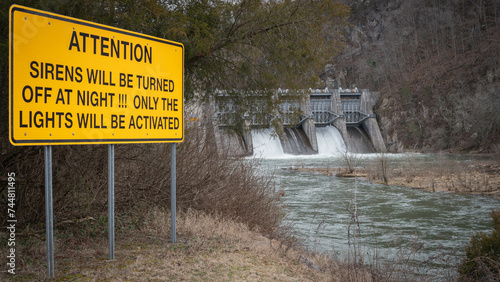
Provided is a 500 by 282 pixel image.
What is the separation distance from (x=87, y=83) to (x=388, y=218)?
33.6ft

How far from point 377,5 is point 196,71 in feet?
249

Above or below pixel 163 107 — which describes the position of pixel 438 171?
below

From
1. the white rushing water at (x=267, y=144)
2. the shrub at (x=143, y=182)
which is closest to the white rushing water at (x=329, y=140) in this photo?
the white rushing water at (x=267, y=144)

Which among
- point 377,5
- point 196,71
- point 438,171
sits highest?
point 377,5

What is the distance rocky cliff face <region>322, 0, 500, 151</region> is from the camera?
136 ft

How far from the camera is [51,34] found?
3.31 m

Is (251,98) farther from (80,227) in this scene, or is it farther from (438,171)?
(438,171)

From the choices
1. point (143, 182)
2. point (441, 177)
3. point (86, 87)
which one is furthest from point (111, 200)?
point (441, 177)

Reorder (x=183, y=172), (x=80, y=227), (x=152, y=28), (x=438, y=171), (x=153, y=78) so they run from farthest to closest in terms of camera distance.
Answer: (x=438, y=171), (x=183, y=172), (x=152, y=28), (x=80, y=227), (x=153, y=78)

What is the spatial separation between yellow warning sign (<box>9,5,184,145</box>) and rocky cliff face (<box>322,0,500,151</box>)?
100ft

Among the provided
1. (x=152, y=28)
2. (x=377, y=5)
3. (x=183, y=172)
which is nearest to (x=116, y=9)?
(x=152, y=28)

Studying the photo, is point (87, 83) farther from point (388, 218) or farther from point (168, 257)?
point (388, 218)

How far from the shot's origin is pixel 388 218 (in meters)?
12.0

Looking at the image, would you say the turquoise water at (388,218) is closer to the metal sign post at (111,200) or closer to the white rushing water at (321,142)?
the metal sign post at (111,200)
